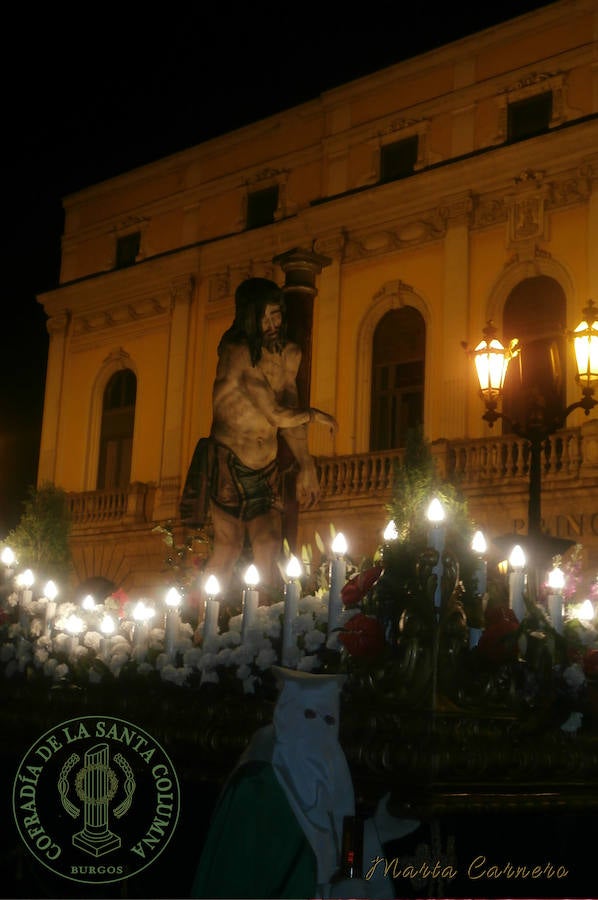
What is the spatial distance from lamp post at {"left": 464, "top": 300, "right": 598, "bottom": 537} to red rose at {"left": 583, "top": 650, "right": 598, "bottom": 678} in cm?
632

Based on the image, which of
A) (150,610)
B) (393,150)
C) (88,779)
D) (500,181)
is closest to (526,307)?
(500,181)

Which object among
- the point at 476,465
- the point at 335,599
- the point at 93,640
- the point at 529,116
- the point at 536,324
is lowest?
the point at 93,640

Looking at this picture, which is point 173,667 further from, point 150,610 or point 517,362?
point 517,362

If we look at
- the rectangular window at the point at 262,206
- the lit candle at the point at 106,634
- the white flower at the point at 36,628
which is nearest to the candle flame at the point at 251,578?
the lit candle at the point at 106,634

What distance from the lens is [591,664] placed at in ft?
15.1

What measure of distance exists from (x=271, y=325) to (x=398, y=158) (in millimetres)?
18226

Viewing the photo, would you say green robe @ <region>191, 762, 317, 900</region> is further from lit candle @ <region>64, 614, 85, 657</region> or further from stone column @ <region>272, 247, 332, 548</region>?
stone column @ <region>272, 247, 332, 548</region>

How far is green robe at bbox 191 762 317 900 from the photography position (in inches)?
140

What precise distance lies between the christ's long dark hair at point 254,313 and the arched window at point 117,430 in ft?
70.8

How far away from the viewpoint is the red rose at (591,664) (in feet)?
15.1

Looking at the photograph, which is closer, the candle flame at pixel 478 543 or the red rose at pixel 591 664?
the red rose at pixel 591 664

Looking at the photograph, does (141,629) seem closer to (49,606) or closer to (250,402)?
(49,606)

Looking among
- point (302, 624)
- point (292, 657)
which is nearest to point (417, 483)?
point (302, 624)

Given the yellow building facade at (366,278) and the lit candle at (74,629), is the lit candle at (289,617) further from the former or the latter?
the yellow building facade at (366,278)
